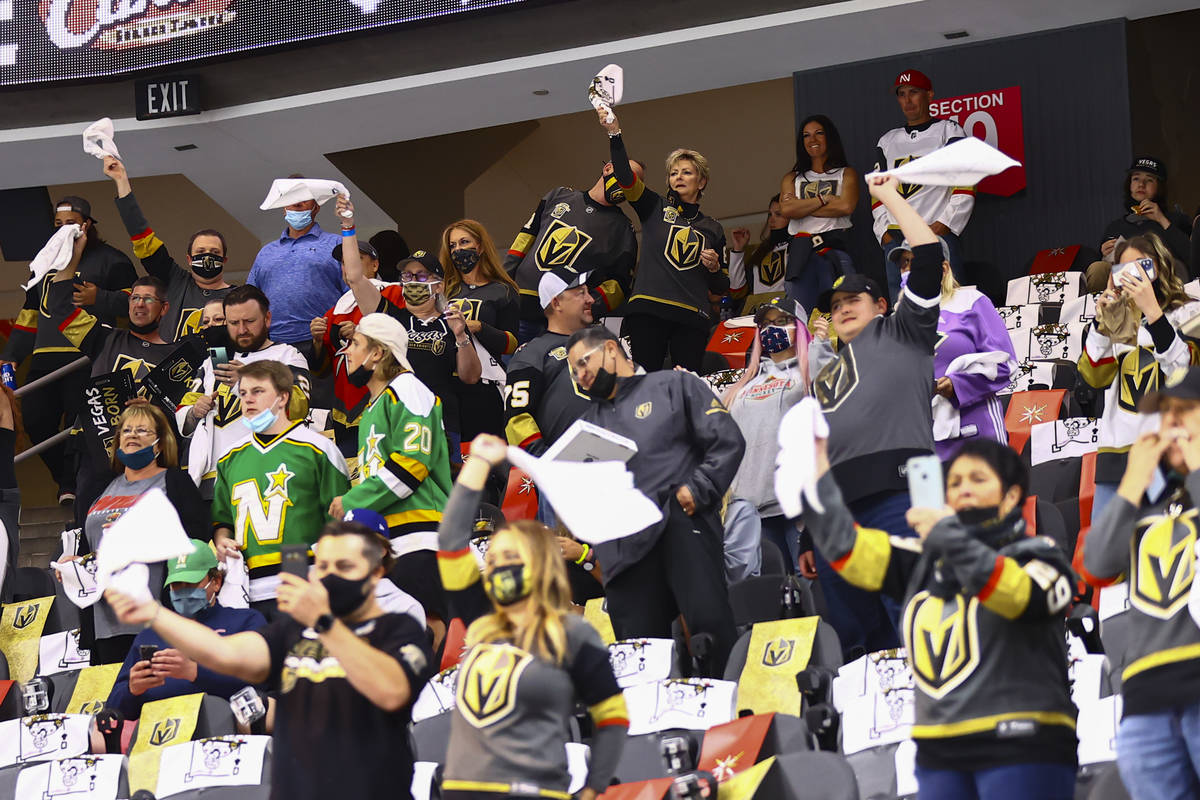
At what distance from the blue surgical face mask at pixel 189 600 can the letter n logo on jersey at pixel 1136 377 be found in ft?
10.7

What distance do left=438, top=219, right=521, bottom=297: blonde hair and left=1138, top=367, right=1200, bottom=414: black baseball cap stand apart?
14.6 feet

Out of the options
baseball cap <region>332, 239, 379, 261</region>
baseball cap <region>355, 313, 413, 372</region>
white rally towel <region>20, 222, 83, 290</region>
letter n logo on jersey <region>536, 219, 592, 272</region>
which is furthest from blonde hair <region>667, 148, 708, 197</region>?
white rally towel <region>20, 222, 83, 290</region>

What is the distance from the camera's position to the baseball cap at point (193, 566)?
5.97 meters

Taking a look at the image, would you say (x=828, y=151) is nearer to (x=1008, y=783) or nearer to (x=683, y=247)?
(x=683, y=247)

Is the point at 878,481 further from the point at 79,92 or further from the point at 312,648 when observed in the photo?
the point at 79,92

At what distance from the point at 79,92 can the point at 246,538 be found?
4964mm

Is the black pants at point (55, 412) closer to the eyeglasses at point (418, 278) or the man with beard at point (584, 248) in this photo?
the eyeglasses at point (418, 278)

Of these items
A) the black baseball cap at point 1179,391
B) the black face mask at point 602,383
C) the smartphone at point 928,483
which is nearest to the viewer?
the smartphone at point 928,483

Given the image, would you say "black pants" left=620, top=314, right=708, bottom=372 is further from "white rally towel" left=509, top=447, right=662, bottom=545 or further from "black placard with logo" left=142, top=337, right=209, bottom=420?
"white rally towel" left=509, top=447, right=662, bottom=545

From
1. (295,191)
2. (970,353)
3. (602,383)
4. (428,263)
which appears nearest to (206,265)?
(295,191)

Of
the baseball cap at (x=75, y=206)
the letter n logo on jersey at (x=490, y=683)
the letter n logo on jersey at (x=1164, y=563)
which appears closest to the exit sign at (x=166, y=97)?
the baseball cap at (x=75, y=206)

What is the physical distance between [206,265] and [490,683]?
490 centimetres

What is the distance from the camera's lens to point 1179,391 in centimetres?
372

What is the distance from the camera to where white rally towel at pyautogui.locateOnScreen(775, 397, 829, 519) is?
3.57 meters
